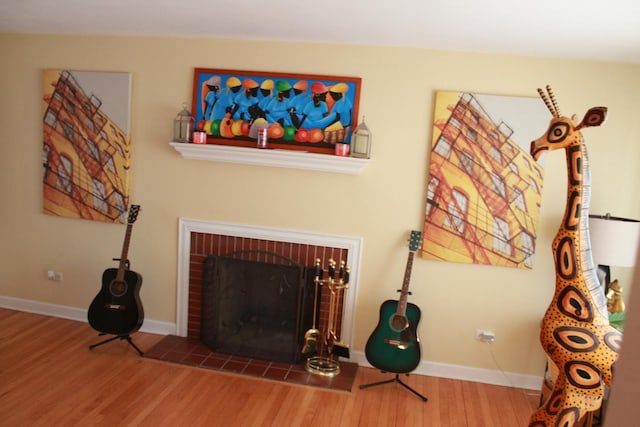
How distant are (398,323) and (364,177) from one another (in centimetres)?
104

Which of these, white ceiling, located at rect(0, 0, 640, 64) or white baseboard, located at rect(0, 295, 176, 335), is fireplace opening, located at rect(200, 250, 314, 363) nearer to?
white baseboard, located at rect(0, 295, 176, 335)

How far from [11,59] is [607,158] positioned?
449 centimetres

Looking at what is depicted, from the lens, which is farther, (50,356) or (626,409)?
(50,356)

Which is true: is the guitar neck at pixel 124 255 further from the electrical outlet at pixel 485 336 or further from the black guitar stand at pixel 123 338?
the electrical outlet at pixel 485 336

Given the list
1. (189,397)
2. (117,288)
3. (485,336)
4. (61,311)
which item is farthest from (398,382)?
(61,311)

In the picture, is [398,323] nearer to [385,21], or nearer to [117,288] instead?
[385,21]

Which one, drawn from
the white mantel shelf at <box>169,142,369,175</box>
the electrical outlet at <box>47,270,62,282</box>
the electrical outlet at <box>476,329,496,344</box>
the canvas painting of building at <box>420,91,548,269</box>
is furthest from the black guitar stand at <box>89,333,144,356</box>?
the electrical outlet at <box>476,329,496,344</box>

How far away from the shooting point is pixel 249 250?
380cm

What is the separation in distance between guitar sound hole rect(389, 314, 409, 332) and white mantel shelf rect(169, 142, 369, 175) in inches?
40.6

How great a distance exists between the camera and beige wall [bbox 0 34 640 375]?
336 centimetres

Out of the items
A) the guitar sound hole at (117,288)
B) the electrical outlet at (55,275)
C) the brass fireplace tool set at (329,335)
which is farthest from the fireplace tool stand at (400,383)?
the electrical outlet at (55,275)

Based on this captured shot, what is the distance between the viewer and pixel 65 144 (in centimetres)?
402

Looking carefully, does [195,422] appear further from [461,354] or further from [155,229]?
[461,354]

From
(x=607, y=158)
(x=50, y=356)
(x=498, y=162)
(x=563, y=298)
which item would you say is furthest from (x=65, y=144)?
(x=607, y=158)
